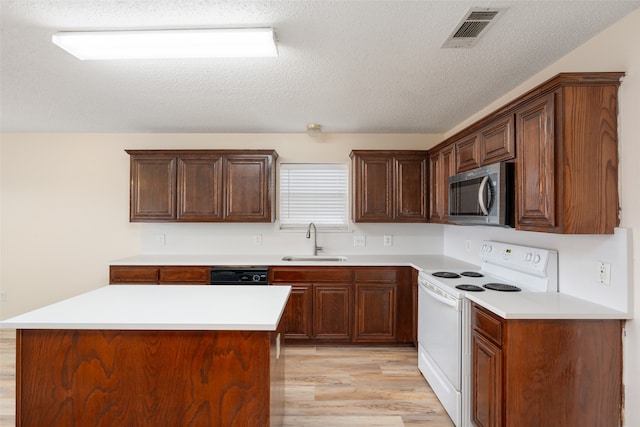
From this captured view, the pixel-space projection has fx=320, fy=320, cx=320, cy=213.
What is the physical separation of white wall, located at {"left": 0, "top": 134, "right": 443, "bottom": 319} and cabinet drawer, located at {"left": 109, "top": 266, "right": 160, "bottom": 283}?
0.60 m

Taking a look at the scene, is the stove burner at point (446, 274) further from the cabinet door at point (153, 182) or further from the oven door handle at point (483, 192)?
the cabinet door at point (153, 182)

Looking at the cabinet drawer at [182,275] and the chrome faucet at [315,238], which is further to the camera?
the chrome faucet at [315,238]

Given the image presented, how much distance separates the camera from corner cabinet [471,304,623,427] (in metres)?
1.62

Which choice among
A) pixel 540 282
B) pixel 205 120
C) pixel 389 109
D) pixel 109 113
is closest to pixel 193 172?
pixel 205 120

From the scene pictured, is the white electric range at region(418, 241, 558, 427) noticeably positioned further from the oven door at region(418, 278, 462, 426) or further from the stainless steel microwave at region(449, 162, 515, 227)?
the stainless steel microwave at region(449, 162, 515, 227)

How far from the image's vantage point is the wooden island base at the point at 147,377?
152 cm

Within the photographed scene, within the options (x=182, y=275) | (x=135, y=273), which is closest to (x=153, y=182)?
(x=135, y=273)

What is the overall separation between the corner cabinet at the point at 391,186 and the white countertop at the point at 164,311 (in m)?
1.80

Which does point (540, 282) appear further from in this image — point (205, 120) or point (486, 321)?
point (205, 120)

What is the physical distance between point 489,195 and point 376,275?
1505 mm

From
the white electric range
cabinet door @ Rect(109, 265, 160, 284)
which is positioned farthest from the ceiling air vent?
cabinet door @ Rect(109, 265, 160, 284)

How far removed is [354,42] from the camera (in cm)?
189

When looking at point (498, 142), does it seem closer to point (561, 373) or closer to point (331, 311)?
point (561, 373)

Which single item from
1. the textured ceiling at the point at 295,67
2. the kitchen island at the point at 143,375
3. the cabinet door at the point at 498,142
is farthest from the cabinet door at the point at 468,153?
the kitchen island at the point at 143,375
